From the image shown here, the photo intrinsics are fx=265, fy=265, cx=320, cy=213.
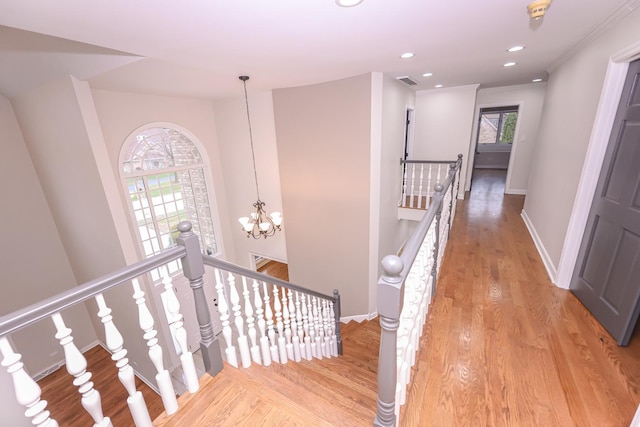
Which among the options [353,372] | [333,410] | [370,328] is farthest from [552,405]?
[370,328]

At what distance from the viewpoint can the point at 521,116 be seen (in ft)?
18.7

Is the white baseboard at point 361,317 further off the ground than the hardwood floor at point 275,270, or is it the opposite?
the white baseboard at point 361,317

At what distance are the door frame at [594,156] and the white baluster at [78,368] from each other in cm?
342

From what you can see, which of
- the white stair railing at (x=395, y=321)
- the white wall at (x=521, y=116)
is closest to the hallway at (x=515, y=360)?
the white stair railing at (x=395, y=321)

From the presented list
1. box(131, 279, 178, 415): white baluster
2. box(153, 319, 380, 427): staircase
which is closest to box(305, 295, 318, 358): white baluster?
box(153, 319, 380, 427): staircase

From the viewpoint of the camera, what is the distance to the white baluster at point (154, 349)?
1.21 m

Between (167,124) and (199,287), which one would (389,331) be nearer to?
(199,287)

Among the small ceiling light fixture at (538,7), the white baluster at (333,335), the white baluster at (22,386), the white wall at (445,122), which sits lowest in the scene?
the white baluster at (333,335)

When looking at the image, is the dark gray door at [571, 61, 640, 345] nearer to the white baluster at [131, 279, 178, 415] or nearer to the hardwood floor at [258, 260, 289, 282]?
the white baluster at [131, 279, 178, 415]

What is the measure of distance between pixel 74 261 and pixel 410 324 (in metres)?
5.36

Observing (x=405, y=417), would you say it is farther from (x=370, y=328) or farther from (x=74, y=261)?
(x=74, y=261)

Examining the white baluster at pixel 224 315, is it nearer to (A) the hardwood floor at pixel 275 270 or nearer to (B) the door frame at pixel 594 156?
(B) the door frame at pixel 594 156

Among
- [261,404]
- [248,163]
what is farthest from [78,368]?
[248,163]

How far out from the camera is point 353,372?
266cm
